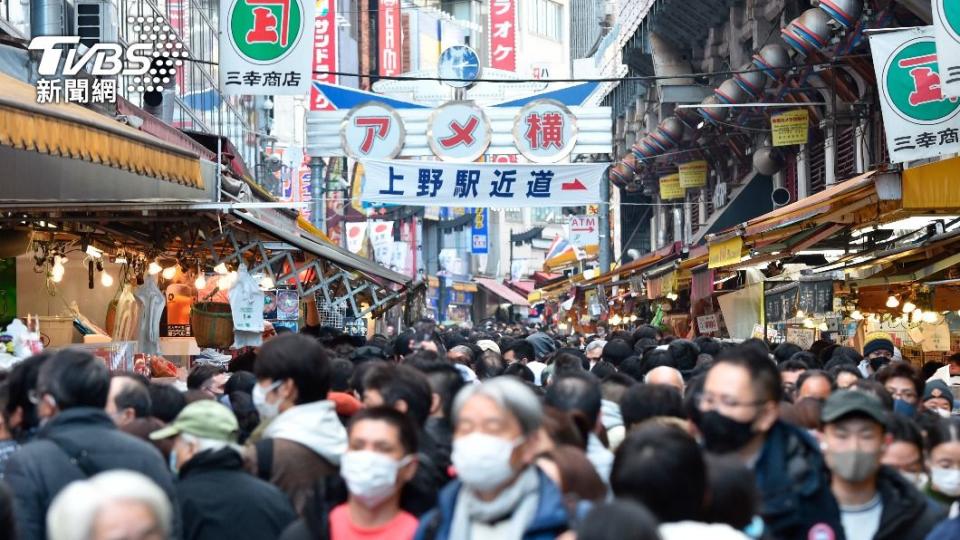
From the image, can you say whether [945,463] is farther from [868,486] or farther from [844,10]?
[844,10]

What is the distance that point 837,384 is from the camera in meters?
8.98

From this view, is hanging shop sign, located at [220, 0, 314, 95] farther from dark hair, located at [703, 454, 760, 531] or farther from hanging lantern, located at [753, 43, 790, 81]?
dark hair, located at [703, 454, 760, 531]

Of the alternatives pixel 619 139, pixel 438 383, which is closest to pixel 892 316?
pixel 438 383

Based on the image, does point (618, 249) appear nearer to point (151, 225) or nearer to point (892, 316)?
point (892, 316)

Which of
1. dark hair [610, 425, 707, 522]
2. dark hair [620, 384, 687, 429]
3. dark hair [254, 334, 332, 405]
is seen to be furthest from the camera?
dark hair [620, 384, 687, 429]

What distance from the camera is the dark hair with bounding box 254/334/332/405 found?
633 cm

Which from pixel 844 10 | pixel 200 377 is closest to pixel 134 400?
pixel 200 377

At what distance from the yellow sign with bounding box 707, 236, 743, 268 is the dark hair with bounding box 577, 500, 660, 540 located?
14.3 m

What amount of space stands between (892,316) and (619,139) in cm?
3583

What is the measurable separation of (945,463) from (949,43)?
22.1ft

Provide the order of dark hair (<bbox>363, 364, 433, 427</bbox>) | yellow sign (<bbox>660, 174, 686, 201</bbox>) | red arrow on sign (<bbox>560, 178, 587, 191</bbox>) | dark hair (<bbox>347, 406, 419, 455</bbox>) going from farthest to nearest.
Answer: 1. yellow sign (<bbox>660, 174, 686, 201</bbox>)
2. red arrow on sign (<bbox>560, 178, 587, 191</bbox>)
3. dark hair (<bbox>363, 364, 433, 427</bbox>)
4. dark hair (<bbox>347, 406, 419, 455</bbox>)

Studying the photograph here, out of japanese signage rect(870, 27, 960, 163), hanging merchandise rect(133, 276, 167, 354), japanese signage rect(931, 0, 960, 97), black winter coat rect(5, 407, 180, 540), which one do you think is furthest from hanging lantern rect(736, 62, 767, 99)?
black winter coat rect(5, 407, 180, 540)

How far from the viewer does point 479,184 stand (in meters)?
21.2

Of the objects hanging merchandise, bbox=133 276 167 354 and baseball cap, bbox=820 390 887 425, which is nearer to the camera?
baseball cap, bbox=820 390 887 425
